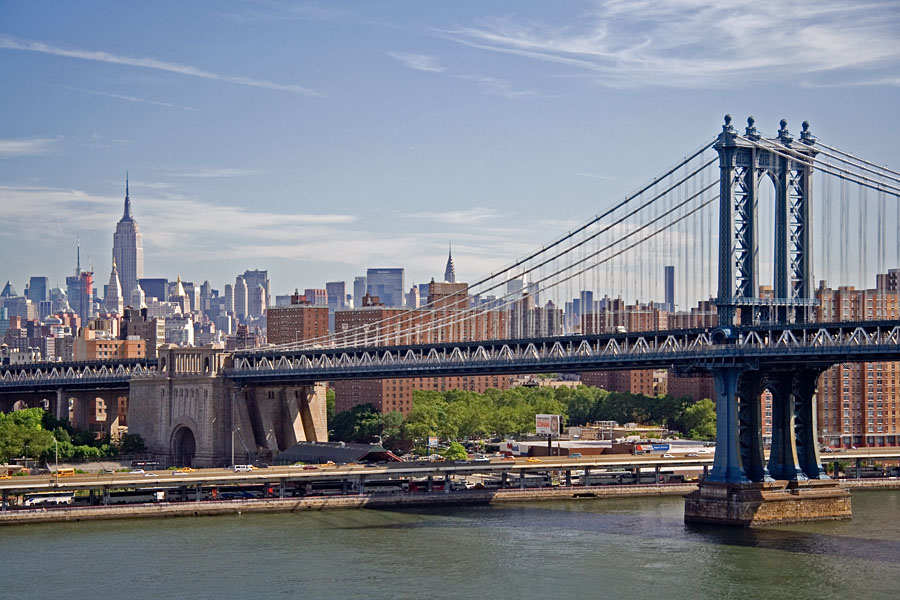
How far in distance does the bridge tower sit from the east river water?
1579mm

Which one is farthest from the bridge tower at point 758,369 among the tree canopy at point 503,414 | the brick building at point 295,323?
the brick building at point 295,323

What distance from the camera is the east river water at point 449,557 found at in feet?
154

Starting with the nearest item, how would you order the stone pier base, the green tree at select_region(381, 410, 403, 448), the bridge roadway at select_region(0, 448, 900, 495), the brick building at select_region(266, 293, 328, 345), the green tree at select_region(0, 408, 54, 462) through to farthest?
the stone pier base, the bridge roadway at select_region(0, 448, 900, 495), the green tree at select_region(0, 408, 54, 462), the green tree at select_region(381, 410, 403, 448), the brick building at select_region(266, 293, 328, 345)

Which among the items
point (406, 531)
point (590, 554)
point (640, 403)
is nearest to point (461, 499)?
point (406, 531)

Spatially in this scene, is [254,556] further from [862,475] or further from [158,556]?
[862,475]

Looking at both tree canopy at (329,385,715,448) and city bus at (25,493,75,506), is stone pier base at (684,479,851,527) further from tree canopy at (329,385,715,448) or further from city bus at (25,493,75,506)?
tree canopy at (329,385,715,448)

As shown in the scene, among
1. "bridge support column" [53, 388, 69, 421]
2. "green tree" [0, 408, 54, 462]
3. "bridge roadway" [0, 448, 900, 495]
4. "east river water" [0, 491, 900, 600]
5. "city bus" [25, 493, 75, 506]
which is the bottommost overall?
"east river water" [0, 491, 900, 600]

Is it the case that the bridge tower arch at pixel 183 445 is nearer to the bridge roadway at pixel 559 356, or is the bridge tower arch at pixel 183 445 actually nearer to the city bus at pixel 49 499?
the bridge roadway at pixel 559 356

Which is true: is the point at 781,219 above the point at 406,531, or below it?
above

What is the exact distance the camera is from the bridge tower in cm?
6041

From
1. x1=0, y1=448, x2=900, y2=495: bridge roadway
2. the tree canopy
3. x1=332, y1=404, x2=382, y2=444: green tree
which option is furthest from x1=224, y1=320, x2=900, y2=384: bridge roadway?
the tree canopy

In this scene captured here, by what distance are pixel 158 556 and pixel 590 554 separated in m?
14.4

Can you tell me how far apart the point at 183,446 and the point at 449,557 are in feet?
138

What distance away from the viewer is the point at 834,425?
4235 inches
